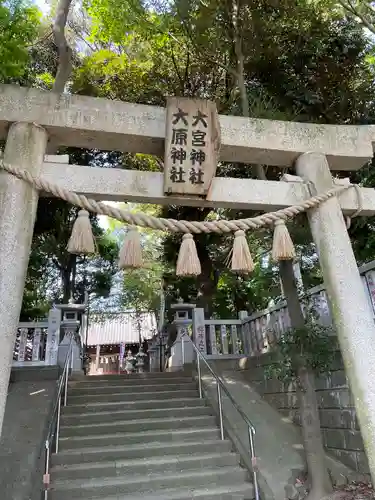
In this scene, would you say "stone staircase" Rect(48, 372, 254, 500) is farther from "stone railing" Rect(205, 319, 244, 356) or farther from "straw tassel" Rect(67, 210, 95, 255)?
"straw tassel" Rect(67, 210, 95, 255)

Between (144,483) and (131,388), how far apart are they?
256 centimetres

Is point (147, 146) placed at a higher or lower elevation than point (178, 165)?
higher

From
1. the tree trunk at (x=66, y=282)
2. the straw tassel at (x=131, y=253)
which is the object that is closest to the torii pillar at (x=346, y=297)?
the straw tassel at (x=131, y=253)

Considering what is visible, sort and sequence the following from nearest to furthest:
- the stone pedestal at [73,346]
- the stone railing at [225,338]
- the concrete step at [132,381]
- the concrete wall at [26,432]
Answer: the concrete wall at [26,432]
the concrete step at [132,381]
the stone pedestal at [73,346]
the stone railing at [225,338]

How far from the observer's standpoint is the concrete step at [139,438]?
5100 millimetres

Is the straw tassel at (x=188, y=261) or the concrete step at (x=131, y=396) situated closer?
the straw tassel at (x=188, y=261)

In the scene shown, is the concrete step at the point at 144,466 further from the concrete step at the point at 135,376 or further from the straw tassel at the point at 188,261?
the straw tassel at the point at 188,261

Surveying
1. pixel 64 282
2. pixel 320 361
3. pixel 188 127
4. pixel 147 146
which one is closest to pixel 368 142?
pixel 188 127

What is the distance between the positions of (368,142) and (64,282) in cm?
1059

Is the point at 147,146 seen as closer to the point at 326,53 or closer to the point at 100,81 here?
the point at 326,53

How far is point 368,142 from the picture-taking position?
3.58 metres

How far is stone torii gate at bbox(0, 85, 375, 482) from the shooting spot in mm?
2629

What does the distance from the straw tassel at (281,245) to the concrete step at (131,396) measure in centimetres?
446

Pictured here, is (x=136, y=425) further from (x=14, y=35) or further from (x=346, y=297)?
(x=14, y=35)
